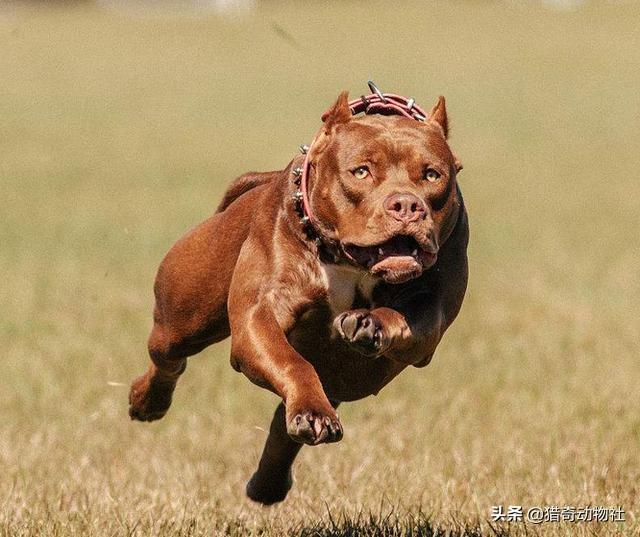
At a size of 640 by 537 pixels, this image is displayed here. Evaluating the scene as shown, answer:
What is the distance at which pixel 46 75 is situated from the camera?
36594mm

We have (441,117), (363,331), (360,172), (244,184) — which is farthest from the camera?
(244,184)

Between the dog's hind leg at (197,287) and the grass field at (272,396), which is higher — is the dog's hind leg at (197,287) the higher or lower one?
the higher one

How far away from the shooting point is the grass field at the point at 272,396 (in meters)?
6.20

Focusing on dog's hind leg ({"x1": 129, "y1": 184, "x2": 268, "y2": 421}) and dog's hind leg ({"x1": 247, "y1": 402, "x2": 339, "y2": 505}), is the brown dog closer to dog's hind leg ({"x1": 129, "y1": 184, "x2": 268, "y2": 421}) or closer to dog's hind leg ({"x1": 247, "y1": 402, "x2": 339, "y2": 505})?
dog's hind leg ({"x1": 129, "y1": 184, "x2": 268, "y2": 421})

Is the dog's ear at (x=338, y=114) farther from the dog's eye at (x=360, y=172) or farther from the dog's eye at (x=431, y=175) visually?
the dog's eye at (x=431, y=175)

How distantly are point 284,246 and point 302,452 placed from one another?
8.99 feet

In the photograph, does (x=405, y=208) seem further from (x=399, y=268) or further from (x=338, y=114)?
(x=338, y=114)

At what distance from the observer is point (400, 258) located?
444 centimetres

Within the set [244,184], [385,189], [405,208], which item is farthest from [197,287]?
[405,208]

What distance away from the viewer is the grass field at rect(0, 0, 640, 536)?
6195 mm

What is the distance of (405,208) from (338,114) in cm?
64

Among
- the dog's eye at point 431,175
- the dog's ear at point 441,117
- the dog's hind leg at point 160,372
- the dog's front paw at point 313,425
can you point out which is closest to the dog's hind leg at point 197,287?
the dog's hind leg at point 160,372

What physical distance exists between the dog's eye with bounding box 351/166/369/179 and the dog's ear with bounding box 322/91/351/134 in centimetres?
28

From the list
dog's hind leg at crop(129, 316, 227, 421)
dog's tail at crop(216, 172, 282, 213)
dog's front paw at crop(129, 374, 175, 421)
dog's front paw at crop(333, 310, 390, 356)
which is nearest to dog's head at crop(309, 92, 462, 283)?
dog's front paw at crop(333, 310, 390, 356)
